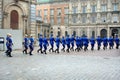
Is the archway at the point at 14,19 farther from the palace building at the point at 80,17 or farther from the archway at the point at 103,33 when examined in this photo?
the archway at the point at 103,33

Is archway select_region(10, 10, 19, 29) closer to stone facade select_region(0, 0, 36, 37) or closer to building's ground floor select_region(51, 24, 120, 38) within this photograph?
stone facade select_region(0, 0, 36, 37)

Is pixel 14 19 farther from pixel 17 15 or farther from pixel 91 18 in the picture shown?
pixel 91 18

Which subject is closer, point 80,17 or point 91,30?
point 91,30

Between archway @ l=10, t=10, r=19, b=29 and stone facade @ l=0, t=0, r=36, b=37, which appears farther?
archway @ l=10, t=10, r=19, b=29

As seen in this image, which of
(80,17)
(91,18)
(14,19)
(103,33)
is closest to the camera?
(14,19)

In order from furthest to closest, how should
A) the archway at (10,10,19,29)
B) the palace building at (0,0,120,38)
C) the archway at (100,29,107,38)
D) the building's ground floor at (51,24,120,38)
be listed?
the archway at (100,29,107,38) → the building's ground floor at (51,24,120,38) → the palace building at (0,0,120,38) → the archway at (10,10,19,29)

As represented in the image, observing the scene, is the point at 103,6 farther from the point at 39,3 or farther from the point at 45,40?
the point at 45,40

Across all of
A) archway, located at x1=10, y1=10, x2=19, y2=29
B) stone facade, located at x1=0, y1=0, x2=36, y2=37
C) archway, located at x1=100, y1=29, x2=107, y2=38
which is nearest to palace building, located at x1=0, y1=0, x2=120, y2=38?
archway, located at x1=100, y1=29, x2=107, y2=38

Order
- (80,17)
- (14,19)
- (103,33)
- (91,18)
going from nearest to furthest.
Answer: (14,19) < (103,33) < (91,18) < (80,17)

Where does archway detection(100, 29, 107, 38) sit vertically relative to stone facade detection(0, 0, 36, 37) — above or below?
below

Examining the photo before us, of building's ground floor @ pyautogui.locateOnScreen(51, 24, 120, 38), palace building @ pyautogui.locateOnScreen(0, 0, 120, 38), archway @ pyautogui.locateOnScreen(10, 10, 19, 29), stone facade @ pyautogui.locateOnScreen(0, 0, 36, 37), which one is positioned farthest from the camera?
building's ground floor @ pyautogui.locateOnScreen(51, 24, 120, 38)

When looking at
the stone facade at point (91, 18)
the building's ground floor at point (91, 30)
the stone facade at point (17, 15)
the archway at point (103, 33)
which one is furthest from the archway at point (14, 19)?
the archway at point (103, 33)

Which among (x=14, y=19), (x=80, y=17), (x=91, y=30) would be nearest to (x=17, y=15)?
(x=14, y=19)

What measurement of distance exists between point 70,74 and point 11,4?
19.9m
